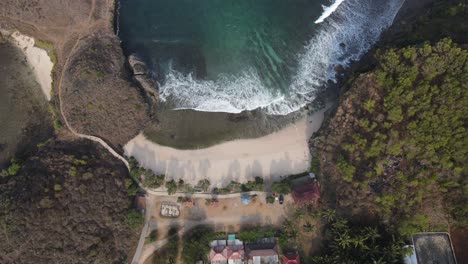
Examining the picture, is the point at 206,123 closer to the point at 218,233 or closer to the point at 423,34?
the point at 218,233

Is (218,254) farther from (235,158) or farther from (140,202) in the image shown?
(235,158)

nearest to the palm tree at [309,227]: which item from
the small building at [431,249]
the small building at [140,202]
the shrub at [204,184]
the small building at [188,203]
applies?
the small building at [431,249]

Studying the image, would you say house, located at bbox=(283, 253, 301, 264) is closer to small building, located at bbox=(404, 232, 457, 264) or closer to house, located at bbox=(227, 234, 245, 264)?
house, located at bbox=(227, 234, 245, 264)

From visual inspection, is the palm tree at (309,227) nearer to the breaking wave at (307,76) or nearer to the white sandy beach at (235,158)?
Result: the white sandy beach at (235,158)

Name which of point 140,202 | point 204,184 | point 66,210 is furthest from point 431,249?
point 66,210

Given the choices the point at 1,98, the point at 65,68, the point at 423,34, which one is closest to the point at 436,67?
the point at 423,34

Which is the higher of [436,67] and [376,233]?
[436,67]
